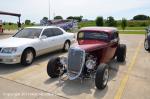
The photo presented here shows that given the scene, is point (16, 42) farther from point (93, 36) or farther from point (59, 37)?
point (93, 36)

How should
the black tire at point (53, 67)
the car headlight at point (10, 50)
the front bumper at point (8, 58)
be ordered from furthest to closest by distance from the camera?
the car headlight at point (10, 50), the front bumper at point (8, 58), the black tire at point (53, 67)

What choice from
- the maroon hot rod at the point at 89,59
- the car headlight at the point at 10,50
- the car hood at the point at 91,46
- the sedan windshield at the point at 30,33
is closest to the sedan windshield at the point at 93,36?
the maroon hot rod at the point at 89,59

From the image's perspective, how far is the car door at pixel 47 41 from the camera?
952 centimetres

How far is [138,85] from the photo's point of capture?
6.33 m

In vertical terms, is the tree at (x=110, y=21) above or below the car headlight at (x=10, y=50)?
above

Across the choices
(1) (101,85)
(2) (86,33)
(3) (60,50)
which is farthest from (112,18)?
(1) (101,85)

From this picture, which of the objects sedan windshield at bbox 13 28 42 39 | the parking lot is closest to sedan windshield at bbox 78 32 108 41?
the parking lot

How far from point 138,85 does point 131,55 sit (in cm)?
455

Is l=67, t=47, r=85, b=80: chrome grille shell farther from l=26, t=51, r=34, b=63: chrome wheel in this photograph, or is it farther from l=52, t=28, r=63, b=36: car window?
l=52, t=28, r=63, b=36: car window

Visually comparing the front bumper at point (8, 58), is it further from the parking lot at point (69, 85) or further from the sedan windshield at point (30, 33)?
the sedan windshield at point (30, 33)

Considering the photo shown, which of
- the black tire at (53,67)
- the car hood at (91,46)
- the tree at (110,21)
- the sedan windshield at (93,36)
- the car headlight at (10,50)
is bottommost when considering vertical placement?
the black tire at (53,67)

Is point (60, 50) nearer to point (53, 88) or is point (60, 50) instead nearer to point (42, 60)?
point (42, 60)

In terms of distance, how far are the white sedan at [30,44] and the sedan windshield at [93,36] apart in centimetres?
209

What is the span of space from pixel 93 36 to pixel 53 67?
6.70ft
